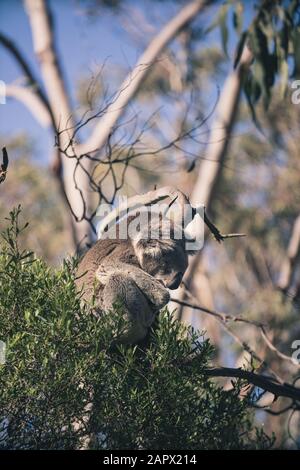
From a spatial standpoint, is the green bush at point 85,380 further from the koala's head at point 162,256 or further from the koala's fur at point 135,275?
the koala's head at point 162,256

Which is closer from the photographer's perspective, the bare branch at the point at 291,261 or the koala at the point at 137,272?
the koala at the point at 137,272

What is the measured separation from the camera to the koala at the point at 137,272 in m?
4.97

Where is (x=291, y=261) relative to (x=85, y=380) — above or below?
above

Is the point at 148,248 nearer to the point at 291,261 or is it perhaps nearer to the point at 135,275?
the point at 135,275

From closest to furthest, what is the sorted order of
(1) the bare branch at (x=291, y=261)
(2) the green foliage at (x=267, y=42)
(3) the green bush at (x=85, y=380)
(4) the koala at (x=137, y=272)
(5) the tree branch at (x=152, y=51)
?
(3) the green bush at (x=85, y=380) → (4) the koala at (x=137, y=272) → (2) the green foliage at (x=267, y=42) → (5) the tree branch at (x=152, y=51) → (1) the bare branch at (x=291, y=261)

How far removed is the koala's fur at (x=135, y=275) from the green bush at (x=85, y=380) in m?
0.36

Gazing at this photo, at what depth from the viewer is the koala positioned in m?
4.97

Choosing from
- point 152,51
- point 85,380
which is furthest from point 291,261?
point 85,380

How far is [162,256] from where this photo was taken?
5301 mm

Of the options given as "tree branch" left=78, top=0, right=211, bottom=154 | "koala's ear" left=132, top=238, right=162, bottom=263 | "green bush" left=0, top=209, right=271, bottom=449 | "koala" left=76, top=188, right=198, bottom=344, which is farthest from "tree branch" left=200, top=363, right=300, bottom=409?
"tree branch" left=78, top=0, right=211, bottom=154

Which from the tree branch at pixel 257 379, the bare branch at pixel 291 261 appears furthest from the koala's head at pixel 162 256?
the bare branch at pixel 291 261

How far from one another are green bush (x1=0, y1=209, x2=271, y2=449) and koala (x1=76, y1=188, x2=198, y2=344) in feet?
1.23

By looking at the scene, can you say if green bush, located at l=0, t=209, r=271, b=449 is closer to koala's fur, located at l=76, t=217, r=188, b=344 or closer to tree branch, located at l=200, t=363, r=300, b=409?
tree branch, located at l=200, t=363, r=300, b=409

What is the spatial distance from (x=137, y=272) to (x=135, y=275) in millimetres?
33
